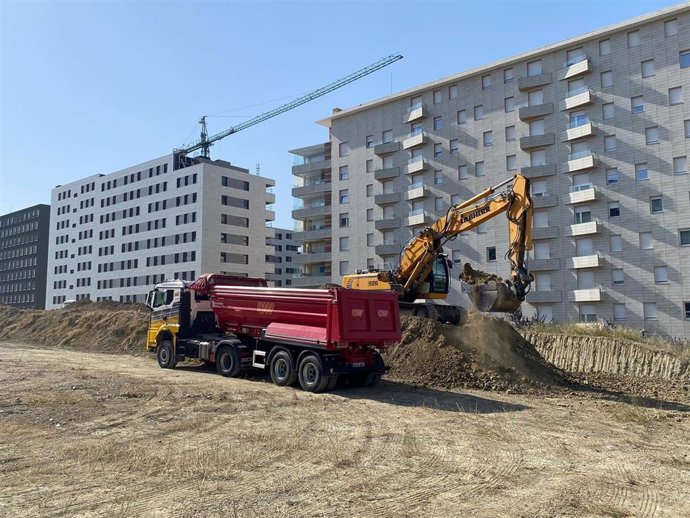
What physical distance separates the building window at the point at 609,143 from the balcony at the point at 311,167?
3138cm

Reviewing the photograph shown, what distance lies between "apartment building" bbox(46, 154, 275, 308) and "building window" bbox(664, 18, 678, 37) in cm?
5598

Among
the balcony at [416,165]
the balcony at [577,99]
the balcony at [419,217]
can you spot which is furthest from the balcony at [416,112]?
the balcony at [577,99]

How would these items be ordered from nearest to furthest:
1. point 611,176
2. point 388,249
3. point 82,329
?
1. point 82,329
2. point 611,176
3. point 388,249

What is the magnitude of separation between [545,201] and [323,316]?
37848mm

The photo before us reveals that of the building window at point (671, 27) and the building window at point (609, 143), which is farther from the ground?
the building window at point (671, 27)

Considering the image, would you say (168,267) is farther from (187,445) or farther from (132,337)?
(187,445)

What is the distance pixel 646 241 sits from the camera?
43.6m

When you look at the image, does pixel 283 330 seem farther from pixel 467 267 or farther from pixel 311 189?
pixel 311 189

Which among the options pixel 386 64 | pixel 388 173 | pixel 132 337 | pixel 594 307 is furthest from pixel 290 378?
pixel 386 64

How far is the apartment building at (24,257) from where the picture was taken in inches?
4454

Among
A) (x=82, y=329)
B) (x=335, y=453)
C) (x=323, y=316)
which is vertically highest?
(x=323, y=316)

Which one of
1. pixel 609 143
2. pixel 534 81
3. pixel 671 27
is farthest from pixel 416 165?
pixel 671 27

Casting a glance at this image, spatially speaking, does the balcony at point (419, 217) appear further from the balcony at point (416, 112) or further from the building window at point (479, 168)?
the balcony at point (416, 112)

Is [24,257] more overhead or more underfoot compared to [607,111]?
more underfoot
